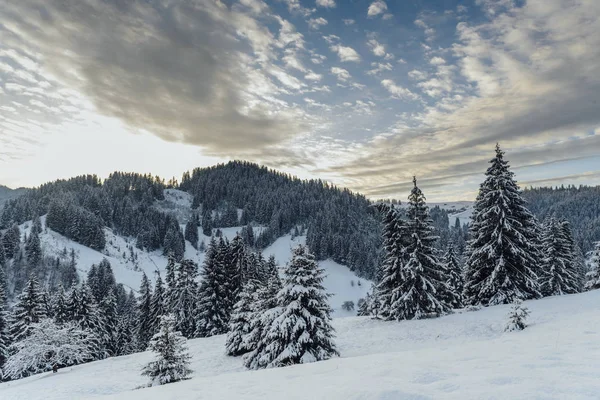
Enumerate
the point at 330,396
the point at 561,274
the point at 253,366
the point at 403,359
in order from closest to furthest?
the point at 330,396
the point at 403,359
the point at 253,366
the point at 561,274

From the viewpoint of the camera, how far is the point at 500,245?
25.0 metres

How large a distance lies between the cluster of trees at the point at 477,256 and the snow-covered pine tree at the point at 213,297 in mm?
19026

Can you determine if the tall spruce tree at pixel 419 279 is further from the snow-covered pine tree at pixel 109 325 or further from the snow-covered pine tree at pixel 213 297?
the snow-covered pine tree at pixel 109 325

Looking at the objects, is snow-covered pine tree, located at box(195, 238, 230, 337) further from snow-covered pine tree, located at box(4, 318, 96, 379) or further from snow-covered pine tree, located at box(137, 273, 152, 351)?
snow-covered pine tree, located at box(137, 273, 152, 351)

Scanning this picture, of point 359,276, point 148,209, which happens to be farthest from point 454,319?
point 148,209

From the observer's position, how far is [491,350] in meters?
9.02

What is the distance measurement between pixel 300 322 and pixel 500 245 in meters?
17.7

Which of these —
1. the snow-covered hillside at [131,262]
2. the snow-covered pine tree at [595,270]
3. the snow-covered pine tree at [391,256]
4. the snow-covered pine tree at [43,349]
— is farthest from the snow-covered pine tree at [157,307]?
the snow-covered hillside at [131,262]

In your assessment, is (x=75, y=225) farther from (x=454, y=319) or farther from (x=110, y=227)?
(x=454, y=319)

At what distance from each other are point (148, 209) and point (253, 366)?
200997mm

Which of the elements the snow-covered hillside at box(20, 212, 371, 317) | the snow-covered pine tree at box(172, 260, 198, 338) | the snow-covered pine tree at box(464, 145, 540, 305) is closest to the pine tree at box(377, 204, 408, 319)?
the snow-covered pine tree at box(464, 145, 540, 305)

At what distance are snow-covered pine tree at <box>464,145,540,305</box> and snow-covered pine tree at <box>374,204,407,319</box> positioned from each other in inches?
224

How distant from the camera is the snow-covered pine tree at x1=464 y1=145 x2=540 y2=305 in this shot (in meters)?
24.7

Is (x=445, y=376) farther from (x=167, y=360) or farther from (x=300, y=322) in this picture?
(x=167, y=360)
